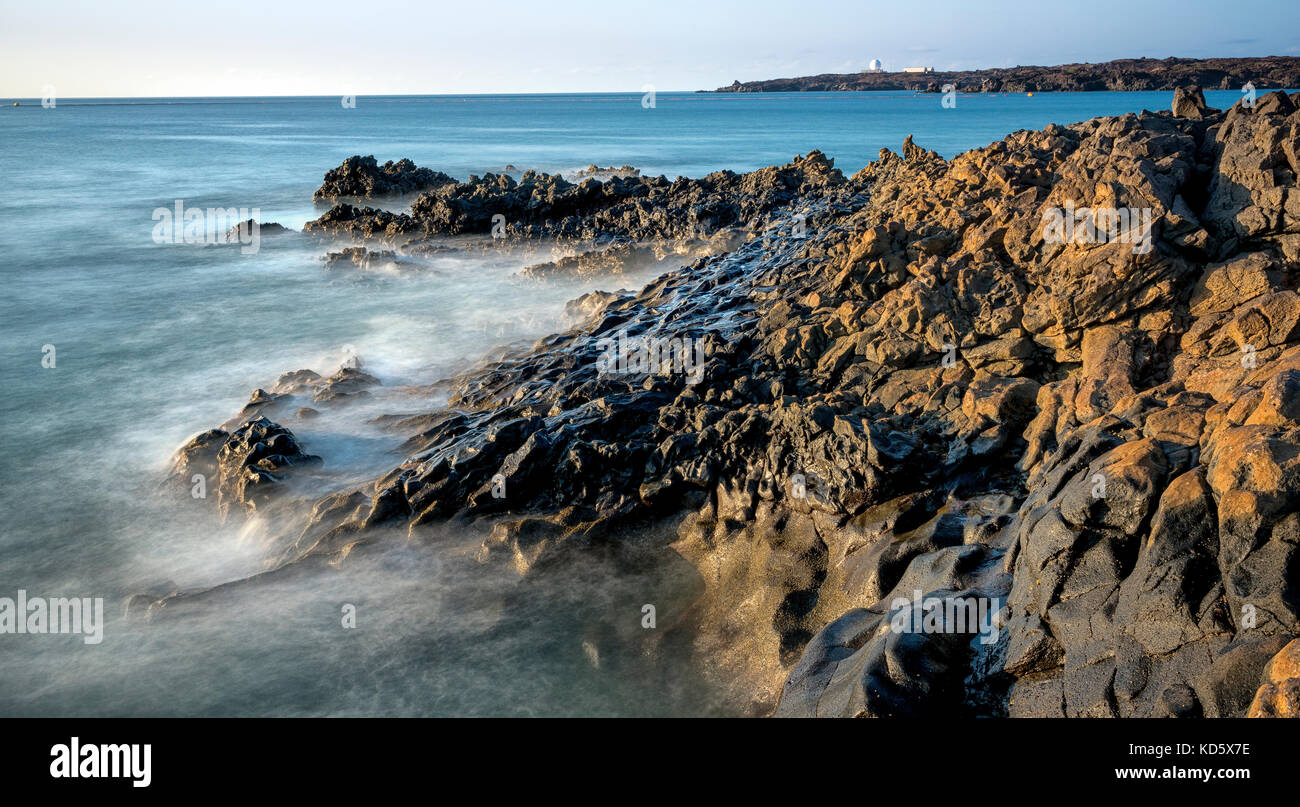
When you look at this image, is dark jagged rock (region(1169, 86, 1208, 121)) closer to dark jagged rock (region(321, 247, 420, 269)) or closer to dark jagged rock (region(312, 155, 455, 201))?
dark jagged rock (region(321, 247, 420, 269))

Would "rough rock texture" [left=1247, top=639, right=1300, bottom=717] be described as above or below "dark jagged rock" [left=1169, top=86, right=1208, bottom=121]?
below

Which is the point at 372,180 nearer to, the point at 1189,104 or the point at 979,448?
the point at 1189,104

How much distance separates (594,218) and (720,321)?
18008mm

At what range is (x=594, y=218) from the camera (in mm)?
30531

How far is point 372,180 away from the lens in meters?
40.5

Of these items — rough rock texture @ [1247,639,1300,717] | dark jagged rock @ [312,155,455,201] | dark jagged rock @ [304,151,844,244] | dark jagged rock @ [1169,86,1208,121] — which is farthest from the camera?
dark jagged rock @ [312,155,455,201]

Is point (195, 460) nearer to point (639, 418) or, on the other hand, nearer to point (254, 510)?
point (254, 510)

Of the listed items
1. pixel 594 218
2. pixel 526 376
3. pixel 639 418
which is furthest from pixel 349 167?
pixel 639 418

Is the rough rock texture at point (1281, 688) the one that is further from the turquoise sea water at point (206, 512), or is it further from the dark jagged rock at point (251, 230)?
the dark jagged rock at point (251, 230)

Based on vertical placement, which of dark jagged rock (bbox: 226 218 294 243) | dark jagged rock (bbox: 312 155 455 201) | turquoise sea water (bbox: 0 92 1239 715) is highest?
dark jagged rock (bbox: 312 155 455 201)

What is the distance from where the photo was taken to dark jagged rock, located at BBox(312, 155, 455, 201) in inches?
1598

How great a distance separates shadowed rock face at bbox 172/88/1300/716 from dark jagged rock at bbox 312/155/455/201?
99.7 ft

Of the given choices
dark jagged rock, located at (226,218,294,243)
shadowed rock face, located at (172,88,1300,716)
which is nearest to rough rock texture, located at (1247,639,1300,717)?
shadowed rock face, located at (172,88,1300,716)

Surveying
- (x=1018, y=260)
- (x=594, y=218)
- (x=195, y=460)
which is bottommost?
(x=195, y=460)
